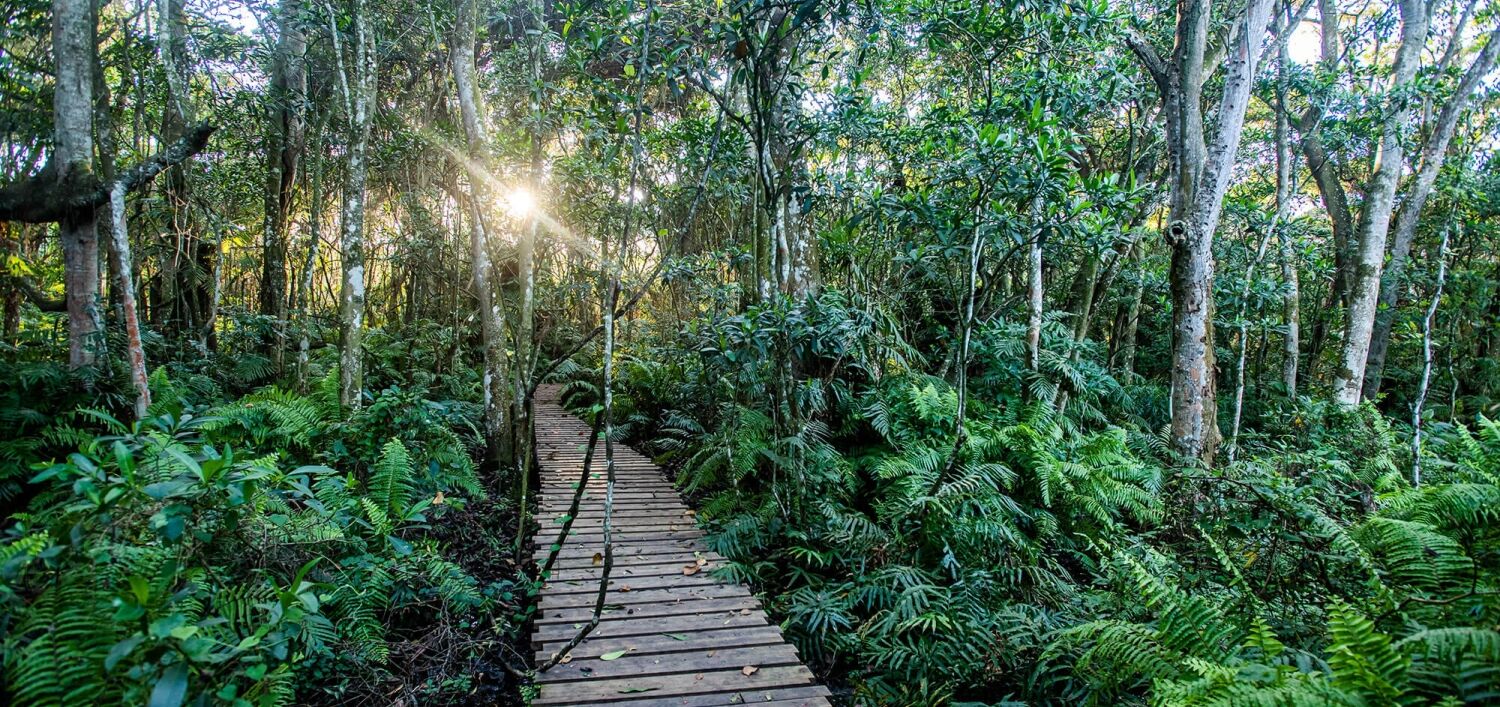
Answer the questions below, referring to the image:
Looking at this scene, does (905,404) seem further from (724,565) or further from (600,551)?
(600,551)

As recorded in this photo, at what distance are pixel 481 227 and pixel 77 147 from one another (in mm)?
3309

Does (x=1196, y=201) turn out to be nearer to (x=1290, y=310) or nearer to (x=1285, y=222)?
(x=1285, y=222)

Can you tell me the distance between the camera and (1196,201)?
22.3 feet

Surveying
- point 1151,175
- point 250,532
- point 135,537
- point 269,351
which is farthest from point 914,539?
point 269,351

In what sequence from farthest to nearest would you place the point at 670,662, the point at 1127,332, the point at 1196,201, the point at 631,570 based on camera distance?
the point at 1127,332 → the point at 1196,201 → the point at 631,570 → the point at 670,662

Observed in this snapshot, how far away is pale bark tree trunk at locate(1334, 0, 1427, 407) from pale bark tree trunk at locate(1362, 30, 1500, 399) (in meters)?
0.51

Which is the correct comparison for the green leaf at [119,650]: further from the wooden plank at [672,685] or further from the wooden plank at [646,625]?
the wooden plank at [646,625]

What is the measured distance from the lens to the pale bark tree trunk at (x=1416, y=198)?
937 cm

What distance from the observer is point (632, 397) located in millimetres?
10594

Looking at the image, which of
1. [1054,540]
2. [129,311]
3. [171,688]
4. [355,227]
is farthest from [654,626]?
[129,311]

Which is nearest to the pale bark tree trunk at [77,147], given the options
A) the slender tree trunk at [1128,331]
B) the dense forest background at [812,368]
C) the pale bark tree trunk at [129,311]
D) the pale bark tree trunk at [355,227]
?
the dense forest background at [812,368]

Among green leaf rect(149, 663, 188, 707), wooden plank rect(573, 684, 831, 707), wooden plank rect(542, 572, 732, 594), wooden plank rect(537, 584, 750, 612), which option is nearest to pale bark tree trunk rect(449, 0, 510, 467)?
wooden plank rect(542, 572, 732, 594)

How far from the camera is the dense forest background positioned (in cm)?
275

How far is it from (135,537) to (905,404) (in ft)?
19.0
